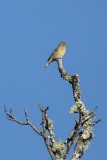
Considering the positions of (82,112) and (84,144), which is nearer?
(84,144)

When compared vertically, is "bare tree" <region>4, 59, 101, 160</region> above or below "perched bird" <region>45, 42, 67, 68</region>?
below

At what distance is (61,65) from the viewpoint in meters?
8.20

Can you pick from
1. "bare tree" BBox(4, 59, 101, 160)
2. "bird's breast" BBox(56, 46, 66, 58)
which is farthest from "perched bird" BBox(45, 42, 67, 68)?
"bare tree" BBox(4, 59, 101, 160)

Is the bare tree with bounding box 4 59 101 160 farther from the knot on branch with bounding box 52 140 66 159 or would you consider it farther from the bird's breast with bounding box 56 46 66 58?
the bird's breast with bounding box 56 46 66 58

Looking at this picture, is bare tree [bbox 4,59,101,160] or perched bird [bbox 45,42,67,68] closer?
bare tree [bbox 4,59,101,160]

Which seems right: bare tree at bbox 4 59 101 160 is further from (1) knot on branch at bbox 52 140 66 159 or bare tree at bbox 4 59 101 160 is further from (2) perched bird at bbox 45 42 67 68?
(2) perched bird at bbox 45 42 67 68

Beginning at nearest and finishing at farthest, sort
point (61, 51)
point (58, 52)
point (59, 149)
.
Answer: point (59, 149) → point (58, 52) → point (61, 51)

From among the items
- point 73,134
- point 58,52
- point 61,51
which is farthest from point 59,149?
point 61,51

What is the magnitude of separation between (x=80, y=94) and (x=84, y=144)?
3.46 ft

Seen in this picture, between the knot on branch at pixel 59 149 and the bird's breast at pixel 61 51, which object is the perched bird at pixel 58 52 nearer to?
the bird's breast at pixel 61 51

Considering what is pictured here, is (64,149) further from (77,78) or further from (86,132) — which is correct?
(77,78)

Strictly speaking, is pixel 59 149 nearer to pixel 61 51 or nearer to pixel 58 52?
pixel 58 52

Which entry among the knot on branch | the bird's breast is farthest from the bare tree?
the bird's breast

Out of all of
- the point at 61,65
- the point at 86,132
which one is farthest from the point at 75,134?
the point at 61,65
